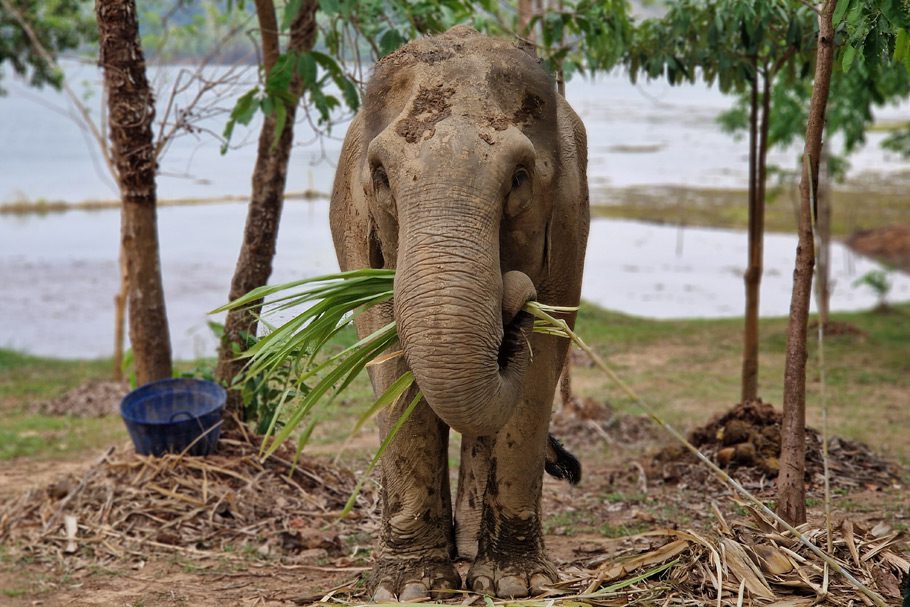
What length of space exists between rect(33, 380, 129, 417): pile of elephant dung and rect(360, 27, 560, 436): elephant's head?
6.85 meters

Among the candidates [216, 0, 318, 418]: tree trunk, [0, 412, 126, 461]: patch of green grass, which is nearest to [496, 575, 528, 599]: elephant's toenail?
[216, 0, 318, 418]: tree trunk

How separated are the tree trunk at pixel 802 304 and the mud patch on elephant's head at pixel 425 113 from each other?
162cm

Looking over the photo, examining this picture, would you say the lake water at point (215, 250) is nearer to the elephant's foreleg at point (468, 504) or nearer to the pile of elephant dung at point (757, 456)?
the elephant's foreleg at point (468, 504)

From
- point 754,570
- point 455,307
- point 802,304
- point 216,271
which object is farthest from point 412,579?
point 216,271

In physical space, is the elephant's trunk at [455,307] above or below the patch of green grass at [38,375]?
above

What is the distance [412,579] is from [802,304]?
1.95m

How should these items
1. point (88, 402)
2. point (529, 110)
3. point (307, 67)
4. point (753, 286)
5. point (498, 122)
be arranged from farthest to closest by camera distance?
1. point (88, 402)
2. point (753, 286)
3. point (307, 67)
4. point (529, 110)
5. point (498, 122)

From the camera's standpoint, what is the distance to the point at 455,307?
10.8ft

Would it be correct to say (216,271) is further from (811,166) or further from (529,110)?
(529,110)

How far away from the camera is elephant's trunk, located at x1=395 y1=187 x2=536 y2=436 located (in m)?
3.28

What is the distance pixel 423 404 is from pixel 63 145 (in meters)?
36.7

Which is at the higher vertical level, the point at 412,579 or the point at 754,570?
the point at 754,570

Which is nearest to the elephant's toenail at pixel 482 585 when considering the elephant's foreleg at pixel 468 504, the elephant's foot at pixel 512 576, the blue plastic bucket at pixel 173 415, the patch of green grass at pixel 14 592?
Result: the elephant's foot at pixel 512 576

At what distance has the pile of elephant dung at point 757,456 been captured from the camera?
Result: 643 centimetres
